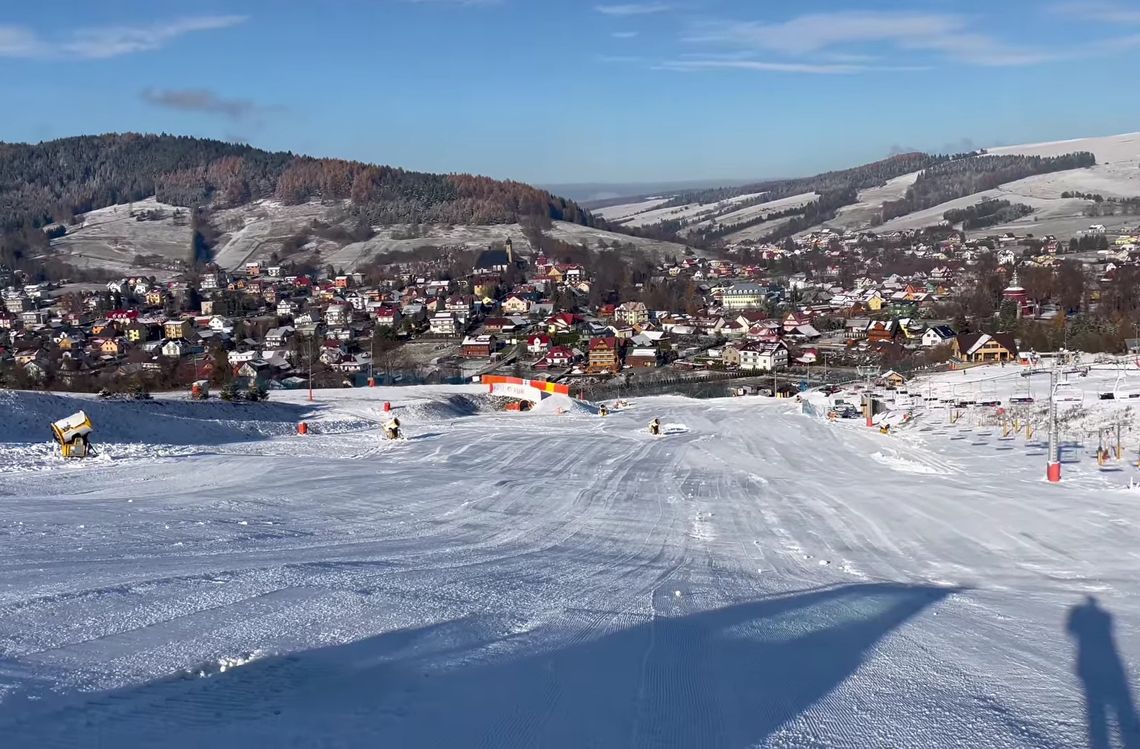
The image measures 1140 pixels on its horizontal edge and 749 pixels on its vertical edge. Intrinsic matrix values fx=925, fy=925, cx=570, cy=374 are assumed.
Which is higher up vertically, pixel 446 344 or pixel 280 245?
pixel 280 245

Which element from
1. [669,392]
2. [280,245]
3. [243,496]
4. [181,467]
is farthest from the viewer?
[280,245]

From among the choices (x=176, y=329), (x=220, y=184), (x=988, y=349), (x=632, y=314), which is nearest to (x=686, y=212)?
(x=220, y=184)

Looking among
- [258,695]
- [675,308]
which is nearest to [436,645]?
[258,695]

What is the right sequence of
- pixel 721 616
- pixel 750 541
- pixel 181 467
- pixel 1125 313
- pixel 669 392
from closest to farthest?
pixel 721 616 → pixel 750 541 → pixel 181 467 → pixel 669 392 → pixel 1125 313

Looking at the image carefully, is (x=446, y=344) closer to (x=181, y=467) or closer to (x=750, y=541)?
(x=181, y=467)

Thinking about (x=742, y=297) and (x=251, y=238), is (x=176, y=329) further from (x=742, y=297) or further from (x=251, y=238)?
(x=251, y=238)

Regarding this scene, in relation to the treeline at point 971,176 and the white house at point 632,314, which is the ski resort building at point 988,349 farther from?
the treeline at point 971,176
